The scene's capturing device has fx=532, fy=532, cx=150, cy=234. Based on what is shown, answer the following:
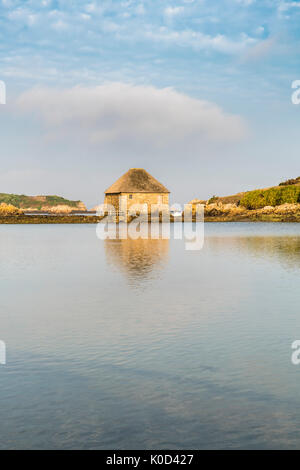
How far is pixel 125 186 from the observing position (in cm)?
8606

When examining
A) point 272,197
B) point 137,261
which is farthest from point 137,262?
point 272,197

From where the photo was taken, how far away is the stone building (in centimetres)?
8506

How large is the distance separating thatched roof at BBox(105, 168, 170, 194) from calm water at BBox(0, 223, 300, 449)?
6838cm

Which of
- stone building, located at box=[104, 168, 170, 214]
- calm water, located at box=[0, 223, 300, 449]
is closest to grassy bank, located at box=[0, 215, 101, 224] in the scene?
stone building, located at box=[104, 168, 170, 214]

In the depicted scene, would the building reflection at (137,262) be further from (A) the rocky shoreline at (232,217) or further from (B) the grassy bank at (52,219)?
(A) the rocky shoreline at (232,217)

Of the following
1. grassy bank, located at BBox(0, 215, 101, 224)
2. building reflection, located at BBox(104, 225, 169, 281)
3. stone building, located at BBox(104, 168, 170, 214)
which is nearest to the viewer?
building reflection, located at BBox(104, 225, 169, 281)

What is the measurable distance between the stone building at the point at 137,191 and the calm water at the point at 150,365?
67.8m

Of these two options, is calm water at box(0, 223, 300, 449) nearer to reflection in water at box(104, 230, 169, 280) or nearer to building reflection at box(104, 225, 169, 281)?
building reflection at box(104, 225, 169, 281)

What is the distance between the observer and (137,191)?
279 feet

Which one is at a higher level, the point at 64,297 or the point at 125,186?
the point at 125,186

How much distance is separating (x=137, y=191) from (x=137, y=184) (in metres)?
1.66

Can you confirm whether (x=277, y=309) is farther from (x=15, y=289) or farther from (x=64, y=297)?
(x=15, y=289)
